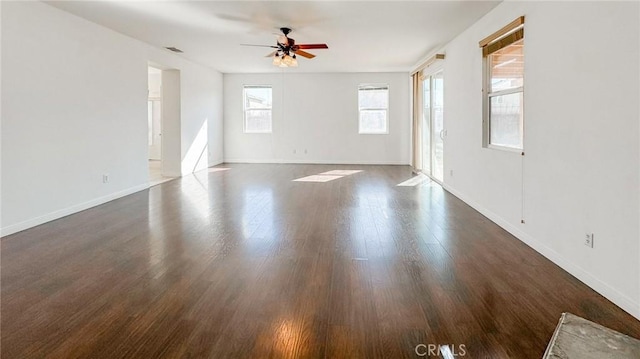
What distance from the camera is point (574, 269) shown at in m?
2.89

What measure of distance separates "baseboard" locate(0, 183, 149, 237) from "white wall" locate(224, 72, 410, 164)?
5085 millimetres

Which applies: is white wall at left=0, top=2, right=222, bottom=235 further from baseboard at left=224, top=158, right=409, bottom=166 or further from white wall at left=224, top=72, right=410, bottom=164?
baseboard at left=224, top=158, right=409, bottom=166

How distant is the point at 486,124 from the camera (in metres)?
4.92

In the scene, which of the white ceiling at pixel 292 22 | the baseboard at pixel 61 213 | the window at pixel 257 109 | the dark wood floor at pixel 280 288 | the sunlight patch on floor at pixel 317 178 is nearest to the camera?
the dark wood floor at pixel 280 288

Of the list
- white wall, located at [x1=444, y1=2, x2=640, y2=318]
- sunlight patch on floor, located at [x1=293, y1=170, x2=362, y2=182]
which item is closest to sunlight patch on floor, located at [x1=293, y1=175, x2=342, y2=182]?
sunlight patch on floor, located at [x1=293, y1=170, x2=362, y2=182]

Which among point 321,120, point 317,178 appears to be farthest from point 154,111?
point 317,178

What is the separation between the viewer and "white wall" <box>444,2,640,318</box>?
7.72 ft

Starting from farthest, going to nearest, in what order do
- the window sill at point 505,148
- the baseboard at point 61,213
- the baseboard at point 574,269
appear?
1. the baseboard at point 61,213
2. the window sill at point 505,148
3. the baseboard at point 574,269

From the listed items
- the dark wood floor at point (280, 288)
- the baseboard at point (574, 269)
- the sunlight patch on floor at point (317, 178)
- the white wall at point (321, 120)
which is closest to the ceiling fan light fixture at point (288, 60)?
the sunlight patch on floor at point (317, 178)

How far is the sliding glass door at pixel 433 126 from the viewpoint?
24.9 feet

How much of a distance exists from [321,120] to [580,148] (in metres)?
8.51

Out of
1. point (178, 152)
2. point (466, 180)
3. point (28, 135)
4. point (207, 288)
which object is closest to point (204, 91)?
point (178, 152)

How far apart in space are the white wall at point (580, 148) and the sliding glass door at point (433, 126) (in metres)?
→ 3.02

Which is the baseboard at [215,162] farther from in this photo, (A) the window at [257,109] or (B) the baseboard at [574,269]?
(B) the baseboard at [574,269]
